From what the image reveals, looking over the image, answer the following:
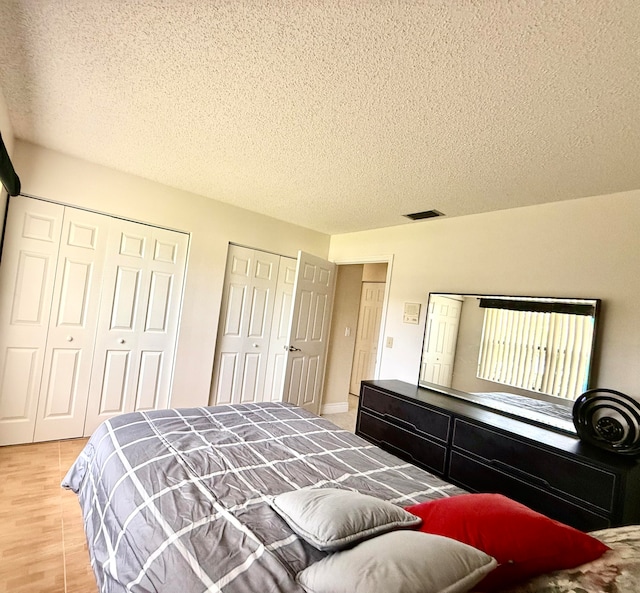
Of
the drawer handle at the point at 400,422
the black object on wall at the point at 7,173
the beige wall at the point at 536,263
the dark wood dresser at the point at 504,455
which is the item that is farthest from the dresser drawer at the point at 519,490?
the black object on wall at the point at 7,173

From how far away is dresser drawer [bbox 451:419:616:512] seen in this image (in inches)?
67.9

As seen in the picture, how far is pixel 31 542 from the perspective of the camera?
1.76 m

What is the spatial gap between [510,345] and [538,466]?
953mm

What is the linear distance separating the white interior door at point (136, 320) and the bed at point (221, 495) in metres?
1.41

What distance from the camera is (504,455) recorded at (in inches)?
82.4

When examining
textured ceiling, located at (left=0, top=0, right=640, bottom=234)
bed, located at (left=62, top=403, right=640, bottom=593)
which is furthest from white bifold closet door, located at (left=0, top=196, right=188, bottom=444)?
bed, located at (left=62, top=403, right=640, bottom=593)

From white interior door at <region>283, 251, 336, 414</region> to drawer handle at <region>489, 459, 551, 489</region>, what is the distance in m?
2.14

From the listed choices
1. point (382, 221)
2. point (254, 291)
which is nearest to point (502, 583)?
point (382, 221)

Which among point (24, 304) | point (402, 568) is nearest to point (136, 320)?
Result: point (24, 304)

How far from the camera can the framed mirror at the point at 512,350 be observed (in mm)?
2283

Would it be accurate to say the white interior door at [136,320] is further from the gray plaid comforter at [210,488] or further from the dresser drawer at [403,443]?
the dresser drawer at [403,443]

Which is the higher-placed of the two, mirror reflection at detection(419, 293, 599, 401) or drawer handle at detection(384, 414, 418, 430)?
mirror reflection at detection(419, 293, 599, 401)

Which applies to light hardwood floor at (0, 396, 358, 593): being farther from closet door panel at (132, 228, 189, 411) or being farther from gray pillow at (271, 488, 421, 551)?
gray pillow at (271, 488, 421, 551)

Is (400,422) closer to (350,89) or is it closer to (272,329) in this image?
(272,329)
